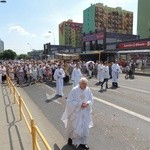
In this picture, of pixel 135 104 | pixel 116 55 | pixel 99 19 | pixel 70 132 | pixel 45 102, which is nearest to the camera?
pixel 70 132

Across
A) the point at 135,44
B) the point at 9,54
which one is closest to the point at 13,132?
the point at 135,44

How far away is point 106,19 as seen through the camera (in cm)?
13625

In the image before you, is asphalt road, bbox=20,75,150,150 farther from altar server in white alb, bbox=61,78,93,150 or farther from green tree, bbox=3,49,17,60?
green tree, bbox=3,49,17,60

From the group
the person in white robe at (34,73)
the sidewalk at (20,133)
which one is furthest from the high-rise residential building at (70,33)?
the sidewalk at (20,133)

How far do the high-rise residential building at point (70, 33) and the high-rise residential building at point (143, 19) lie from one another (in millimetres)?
66795

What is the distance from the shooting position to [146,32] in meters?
95.9

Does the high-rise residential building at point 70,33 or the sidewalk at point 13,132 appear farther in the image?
the high-rise residential building at point 70,33

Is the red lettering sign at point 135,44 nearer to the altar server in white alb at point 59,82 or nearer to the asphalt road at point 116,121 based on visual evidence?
the altar server in white alb at point 59,82

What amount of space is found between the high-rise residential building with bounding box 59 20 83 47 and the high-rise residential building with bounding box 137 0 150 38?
6680 cm

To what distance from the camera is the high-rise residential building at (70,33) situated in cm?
16250

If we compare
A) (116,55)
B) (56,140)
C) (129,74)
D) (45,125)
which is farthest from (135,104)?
(116,55)

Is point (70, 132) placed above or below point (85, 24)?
below

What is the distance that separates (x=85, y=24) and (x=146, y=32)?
40838 mm

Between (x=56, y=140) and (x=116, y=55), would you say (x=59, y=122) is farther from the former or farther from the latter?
(x=116, y=55)
